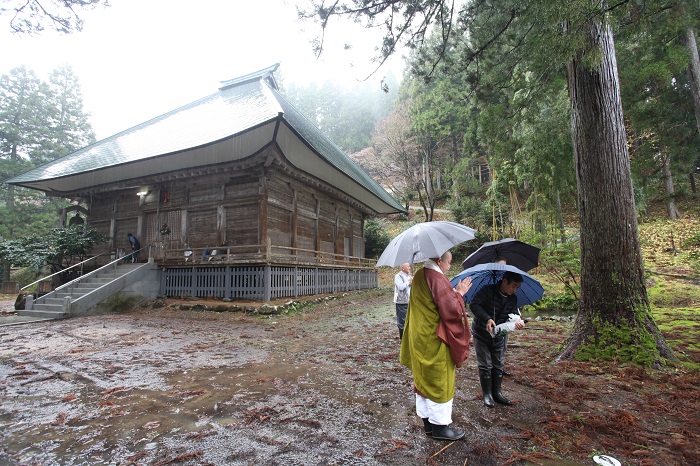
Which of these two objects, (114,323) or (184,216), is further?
(184,216)

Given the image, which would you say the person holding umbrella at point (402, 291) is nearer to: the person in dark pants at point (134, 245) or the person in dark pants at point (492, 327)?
the person in dark pants at point (492, 327)

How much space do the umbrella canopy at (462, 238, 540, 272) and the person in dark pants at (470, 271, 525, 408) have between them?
63 centimetres

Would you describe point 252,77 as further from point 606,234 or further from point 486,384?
point 486,384

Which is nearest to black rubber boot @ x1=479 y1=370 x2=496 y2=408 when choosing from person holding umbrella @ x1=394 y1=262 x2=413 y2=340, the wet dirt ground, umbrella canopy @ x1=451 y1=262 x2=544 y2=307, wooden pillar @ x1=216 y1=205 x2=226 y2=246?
the wet dirt ground

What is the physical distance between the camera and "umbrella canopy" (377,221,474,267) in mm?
2551

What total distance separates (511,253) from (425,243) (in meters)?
1.98

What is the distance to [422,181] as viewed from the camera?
76.9 ft

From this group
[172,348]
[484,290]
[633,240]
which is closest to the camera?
[484,290]

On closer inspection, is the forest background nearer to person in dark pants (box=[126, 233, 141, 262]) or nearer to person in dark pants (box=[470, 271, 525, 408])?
person in dark pants (box=[470, 271, 525, 408])

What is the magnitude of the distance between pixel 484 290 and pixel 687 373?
255 centimetres

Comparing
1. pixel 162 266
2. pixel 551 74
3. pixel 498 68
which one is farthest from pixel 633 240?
pixel 162 266

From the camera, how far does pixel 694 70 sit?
312 inches

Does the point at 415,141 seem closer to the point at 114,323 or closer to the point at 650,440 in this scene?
the point at 114,323

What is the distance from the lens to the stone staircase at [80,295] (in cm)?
931
